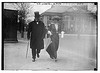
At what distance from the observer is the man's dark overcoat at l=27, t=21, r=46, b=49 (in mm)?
3281

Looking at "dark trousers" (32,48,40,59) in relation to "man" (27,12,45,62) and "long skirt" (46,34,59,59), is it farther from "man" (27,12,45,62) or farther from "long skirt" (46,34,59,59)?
"long skirt" (46,34,59,59)

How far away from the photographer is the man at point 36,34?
3283mm

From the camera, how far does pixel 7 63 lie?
3311 mm

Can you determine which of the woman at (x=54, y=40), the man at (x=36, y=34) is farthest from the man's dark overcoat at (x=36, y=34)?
the woman at (x=54, y=40)

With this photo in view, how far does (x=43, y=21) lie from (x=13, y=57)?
2.43 feet

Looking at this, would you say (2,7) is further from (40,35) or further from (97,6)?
(97,6)

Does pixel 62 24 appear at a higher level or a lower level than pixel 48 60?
higher

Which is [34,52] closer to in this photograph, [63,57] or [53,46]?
[53,46]

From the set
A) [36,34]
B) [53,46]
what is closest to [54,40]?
[53,46]

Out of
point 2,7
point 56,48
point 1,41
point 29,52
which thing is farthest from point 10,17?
point 56,48

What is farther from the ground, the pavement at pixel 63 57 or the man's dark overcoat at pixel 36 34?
the man's dark overcoat at pixel 36 34

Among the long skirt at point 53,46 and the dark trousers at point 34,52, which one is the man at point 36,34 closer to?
the dark trousers at point 34,52

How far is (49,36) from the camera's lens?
3.30 metres

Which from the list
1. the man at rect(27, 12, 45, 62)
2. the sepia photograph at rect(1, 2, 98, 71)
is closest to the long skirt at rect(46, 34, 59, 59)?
the sepia photograph at rect(1, 2, 98, 71)
